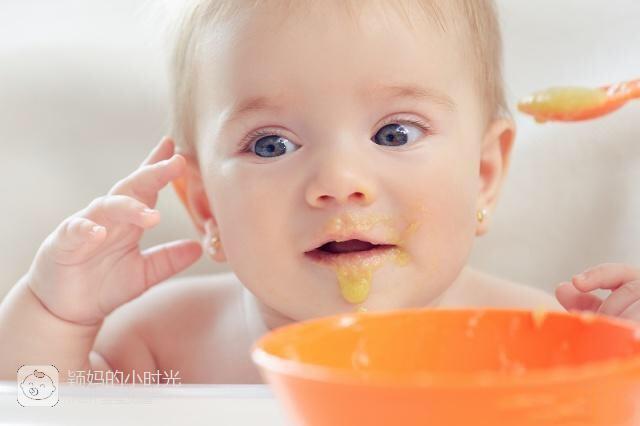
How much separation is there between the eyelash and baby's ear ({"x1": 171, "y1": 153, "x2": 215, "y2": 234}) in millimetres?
164

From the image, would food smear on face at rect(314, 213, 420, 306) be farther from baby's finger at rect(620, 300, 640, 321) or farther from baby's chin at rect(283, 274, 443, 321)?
Answer: baby's finger at rect(620, 300, 640, 321)

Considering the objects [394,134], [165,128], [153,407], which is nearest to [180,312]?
[165,128]

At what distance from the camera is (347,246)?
1.02m

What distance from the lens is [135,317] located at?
1.34 metres

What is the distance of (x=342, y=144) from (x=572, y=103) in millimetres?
292

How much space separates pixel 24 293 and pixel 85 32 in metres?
0.65

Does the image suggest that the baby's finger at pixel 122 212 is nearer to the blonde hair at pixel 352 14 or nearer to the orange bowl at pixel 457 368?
the blonde hair at pixel 352 14

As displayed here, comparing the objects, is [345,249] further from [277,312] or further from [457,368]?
[457,368]

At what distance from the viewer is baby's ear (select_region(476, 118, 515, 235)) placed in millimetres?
1196

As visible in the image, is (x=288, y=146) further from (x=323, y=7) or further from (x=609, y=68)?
(x=609, y=68)

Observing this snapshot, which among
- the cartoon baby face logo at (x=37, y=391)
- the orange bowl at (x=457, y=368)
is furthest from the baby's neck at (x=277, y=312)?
the orange bowl at (x=457, y=368)

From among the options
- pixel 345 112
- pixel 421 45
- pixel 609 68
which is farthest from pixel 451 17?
pixel 609 68

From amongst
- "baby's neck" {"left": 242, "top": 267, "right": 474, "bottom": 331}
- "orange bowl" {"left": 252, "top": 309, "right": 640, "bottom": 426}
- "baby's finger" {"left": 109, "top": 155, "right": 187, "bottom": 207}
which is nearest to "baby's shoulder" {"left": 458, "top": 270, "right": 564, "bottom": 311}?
"baby's neck" {"left": 242, "top": 267, "right": 474, "bottom": 331}

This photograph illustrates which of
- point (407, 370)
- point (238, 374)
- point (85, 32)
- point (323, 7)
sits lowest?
point (407, 370)
